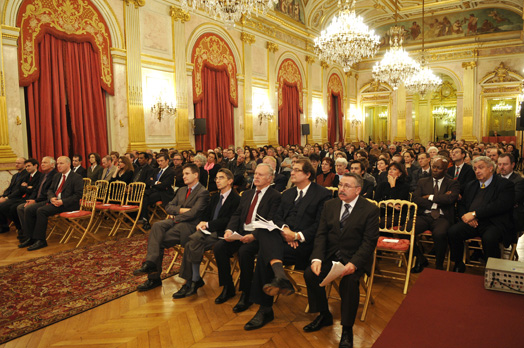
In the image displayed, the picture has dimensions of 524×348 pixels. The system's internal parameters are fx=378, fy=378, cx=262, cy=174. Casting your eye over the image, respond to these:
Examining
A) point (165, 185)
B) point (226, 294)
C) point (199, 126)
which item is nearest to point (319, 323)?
point (226, 294)

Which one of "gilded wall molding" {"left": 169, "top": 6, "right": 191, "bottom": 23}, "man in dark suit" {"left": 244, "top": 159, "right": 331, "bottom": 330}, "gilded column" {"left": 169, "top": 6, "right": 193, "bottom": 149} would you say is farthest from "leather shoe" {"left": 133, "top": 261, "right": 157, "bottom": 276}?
"gilded wall molding" {"left": 169, "top": 6, "right": 191, "bottom": 23}

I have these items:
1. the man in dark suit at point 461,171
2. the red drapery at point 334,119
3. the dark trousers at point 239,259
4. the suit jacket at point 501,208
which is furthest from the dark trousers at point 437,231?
the red drapery at point 334,119

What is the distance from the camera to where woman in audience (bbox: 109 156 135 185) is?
6855 mm

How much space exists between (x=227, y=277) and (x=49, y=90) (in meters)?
6.49

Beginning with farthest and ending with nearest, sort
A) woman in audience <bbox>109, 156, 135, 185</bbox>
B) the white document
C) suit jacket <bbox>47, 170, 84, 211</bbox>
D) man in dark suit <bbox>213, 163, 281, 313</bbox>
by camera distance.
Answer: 1. woman in audience <bbox>109, 156, 135, 185</bbox>
2. suit jacket <bbox>47, 170, 84, 211</bbox>
3. man in dark suit <bbox>213, 163, 281, 313</bbox>
4. the white document

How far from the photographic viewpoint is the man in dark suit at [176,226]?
3922 mm

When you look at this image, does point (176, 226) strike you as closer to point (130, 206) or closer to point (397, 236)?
point (130, 206)

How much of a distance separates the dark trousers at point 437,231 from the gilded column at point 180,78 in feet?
25.8

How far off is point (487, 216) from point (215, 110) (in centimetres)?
932

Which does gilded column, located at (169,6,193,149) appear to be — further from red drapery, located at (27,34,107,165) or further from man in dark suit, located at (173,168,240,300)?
man in dark suit, located at (173,168,240,300)

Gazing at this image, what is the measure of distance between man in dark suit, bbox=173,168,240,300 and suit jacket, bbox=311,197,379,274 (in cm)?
112

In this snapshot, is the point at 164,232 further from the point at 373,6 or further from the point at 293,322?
the point at 373,6

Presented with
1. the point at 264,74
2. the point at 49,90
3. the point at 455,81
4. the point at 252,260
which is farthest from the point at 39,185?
the point at 455,81

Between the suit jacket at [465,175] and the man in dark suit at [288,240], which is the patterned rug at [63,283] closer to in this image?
the man in dark suit at [288,240]
